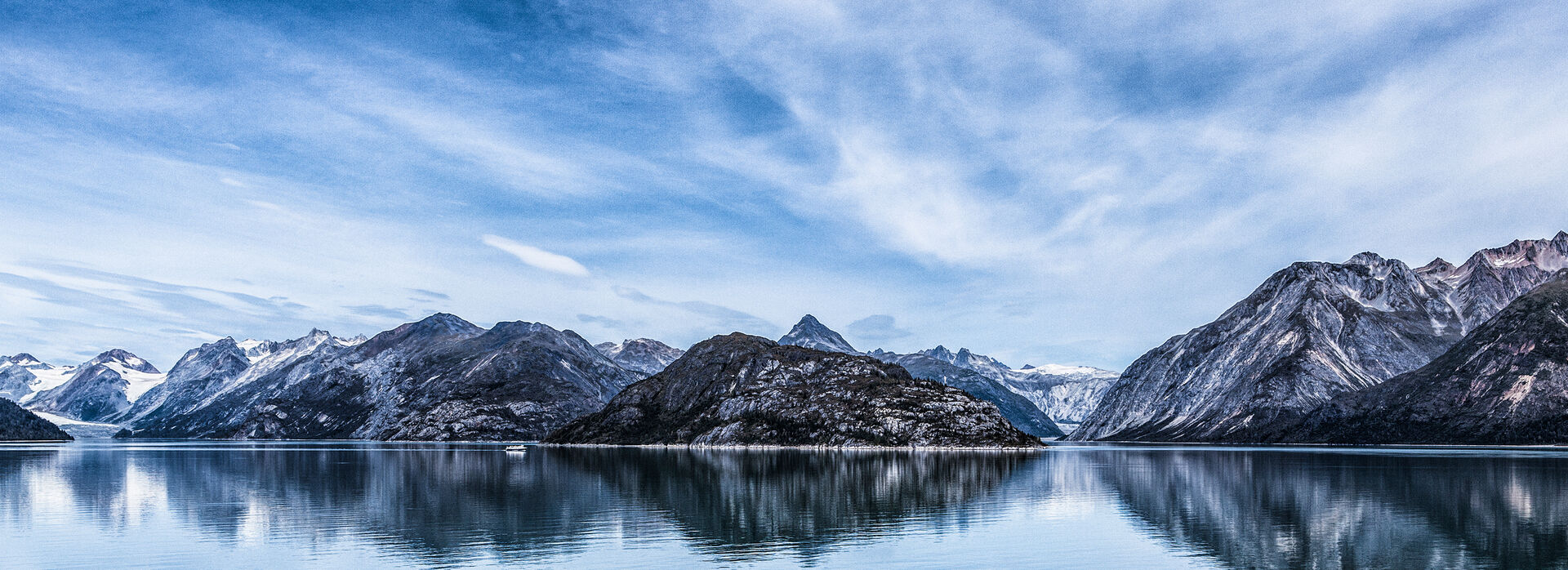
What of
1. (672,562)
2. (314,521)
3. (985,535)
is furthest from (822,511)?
(314,521)

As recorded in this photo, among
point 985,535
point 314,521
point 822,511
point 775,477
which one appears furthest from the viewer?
point 775,477

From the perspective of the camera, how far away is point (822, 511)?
4112 inches

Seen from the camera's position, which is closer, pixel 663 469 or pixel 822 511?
pixel 822 511

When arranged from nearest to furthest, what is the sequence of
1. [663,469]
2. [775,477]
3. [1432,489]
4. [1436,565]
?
[1436,565]
[1432,489]
[775,477]
[663,469]

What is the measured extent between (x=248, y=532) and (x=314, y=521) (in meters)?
9.20

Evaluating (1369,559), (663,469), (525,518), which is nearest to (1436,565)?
(1369,559)

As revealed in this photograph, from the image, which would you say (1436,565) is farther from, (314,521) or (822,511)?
(314,521)

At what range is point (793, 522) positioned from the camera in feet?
311

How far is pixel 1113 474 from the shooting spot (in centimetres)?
17825

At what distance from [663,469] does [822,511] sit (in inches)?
3811

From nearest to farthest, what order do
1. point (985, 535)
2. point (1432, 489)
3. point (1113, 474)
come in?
1. point (985, 535)
2. point (1432, 489)
3. point (1113, 474)

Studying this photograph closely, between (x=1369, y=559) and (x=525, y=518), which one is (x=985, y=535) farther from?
(x=525, y=518)

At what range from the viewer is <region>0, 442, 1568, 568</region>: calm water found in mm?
72188

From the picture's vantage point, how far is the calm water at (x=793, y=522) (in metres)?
72.2
